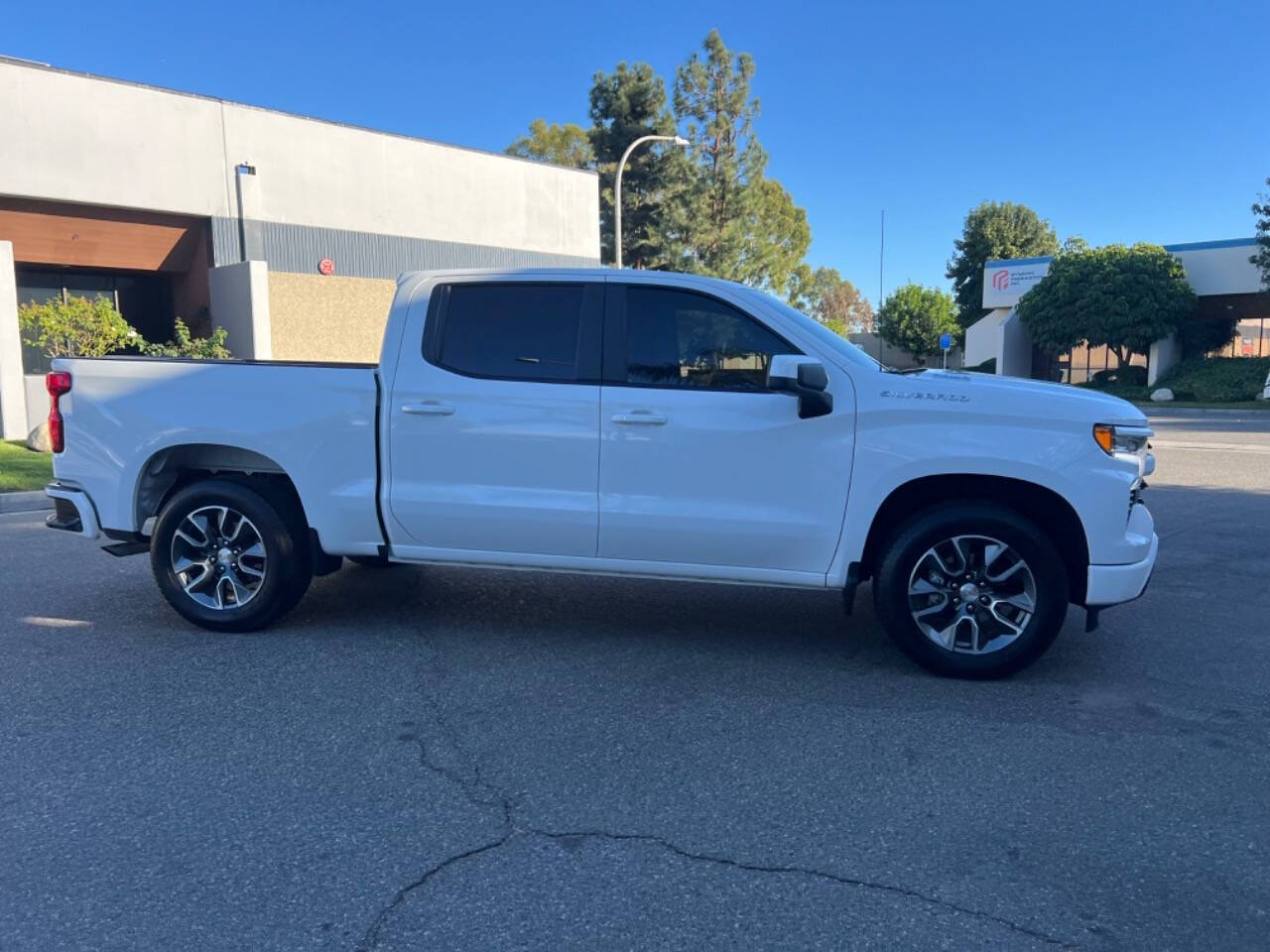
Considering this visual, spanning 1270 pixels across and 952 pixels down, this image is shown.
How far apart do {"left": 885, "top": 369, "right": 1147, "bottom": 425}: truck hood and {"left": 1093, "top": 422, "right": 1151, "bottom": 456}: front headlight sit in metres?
0.04

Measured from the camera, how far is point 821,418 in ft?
15.6

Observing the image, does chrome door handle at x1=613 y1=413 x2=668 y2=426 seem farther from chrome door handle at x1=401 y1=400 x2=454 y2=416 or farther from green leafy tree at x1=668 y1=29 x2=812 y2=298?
green leafy tree at x1=668 y1=29 x2=812 y2=298

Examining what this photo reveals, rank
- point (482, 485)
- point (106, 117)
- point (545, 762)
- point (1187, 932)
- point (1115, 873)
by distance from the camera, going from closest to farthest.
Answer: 1. point (1187, 932)
2. point (1115, 873)
3. point (545, 762)
4. point (482, 485)
5. point (106, 117)

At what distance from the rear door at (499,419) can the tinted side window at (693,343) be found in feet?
0.71

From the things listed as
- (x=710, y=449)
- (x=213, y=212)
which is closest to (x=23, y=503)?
(x=710, y=449)

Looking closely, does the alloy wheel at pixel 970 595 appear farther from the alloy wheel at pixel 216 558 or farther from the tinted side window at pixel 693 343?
the alloy wheel at pixel 216 558

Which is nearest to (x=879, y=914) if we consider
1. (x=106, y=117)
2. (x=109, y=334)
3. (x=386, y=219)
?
(x=109, y=334)

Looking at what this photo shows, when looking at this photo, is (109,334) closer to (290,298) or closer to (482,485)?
(290,298)

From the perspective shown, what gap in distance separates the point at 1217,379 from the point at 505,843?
3697cm

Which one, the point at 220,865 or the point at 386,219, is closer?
the point at 220,865

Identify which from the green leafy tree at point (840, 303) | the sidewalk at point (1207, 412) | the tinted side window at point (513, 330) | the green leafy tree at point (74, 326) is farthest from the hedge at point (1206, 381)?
the green leafy tree at point (840, 303)

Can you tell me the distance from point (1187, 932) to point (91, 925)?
10.3 ft

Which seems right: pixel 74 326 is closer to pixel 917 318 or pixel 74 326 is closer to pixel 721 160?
pixel 721 160

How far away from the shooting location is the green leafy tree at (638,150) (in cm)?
4372
